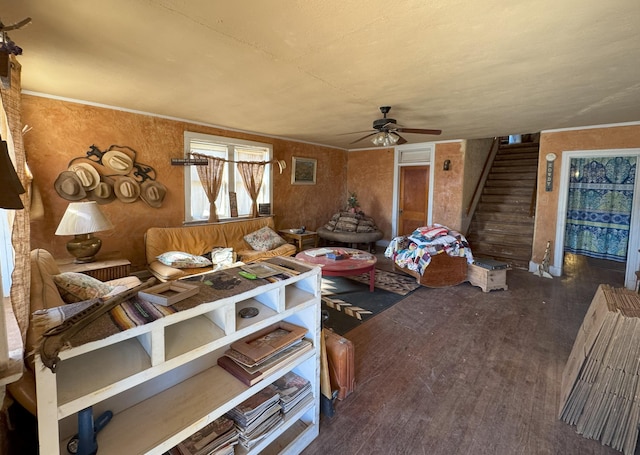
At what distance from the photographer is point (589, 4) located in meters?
1.49

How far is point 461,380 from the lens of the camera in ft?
7.34

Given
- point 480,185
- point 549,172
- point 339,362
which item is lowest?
point 339,362

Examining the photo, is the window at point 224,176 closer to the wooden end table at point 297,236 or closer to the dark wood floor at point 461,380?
the wooden end table at point 297,236

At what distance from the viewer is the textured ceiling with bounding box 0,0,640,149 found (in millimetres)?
1566

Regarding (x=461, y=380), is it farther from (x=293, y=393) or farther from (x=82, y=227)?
(x=82, y=227)

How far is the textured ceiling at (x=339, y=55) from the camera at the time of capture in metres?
1.57

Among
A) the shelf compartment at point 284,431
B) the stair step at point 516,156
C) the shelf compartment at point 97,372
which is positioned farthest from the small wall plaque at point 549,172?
the shelf compartment at point 97,372

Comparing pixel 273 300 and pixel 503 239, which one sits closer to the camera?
pixel 273 300

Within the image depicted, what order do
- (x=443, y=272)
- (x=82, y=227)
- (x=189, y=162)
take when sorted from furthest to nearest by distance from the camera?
(x=189, y=162) → (x=443, y=272) → (x=82, y=227)

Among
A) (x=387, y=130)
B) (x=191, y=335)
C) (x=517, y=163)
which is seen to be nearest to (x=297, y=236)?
(x=387, y=130)

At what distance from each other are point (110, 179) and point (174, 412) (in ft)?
11.5

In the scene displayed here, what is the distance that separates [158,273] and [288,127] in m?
2.87

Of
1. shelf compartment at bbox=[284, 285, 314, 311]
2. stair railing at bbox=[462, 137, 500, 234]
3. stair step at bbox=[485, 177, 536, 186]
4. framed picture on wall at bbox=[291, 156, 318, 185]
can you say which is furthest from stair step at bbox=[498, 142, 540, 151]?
shelf compartment at bbox=[284, 285, 314, 311]

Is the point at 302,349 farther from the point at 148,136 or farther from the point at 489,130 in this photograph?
the point at 489,130
